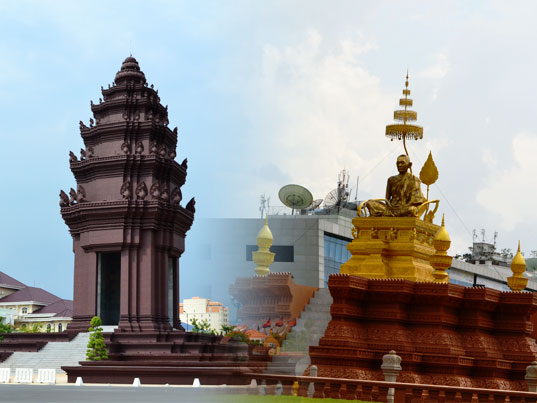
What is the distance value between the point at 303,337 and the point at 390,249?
7.39m

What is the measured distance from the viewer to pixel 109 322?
4609 cm

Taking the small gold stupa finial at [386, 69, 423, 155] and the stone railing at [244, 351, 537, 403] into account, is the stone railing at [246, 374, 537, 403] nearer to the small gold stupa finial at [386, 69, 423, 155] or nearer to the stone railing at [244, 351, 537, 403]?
the stone railing at [244, 351, 537, 403]

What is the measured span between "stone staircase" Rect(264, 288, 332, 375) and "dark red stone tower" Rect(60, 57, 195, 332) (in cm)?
2201

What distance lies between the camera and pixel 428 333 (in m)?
18.9

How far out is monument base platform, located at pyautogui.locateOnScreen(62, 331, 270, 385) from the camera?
94.9 ft

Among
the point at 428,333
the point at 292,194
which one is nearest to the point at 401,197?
the point at 428,333

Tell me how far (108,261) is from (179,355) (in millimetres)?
11737

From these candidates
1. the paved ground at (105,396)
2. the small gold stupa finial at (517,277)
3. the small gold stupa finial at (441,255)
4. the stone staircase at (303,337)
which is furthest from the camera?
the small gold stupa finial at (517,277)

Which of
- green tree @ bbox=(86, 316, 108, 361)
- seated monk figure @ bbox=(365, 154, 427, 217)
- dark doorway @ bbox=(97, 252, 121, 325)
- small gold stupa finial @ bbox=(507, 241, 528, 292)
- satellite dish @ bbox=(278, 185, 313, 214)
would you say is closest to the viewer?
satellite dish @ bbox=(278, 185, 313, 214)

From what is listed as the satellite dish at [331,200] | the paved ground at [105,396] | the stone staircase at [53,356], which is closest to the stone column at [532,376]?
the paved ground at [105,396]

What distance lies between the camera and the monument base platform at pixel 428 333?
18.2 meters

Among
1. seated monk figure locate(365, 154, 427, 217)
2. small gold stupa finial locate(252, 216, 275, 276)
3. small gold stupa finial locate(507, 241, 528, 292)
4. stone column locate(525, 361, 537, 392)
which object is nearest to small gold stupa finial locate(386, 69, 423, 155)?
seated monk figure locate(365, 154, 427, 217)

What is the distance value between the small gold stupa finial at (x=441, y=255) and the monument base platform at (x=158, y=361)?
5.15 metres

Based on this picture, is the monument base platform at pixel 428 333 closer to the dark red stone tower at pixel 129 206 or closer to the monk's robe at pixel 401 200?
the monk's robe at pixel 401 200
